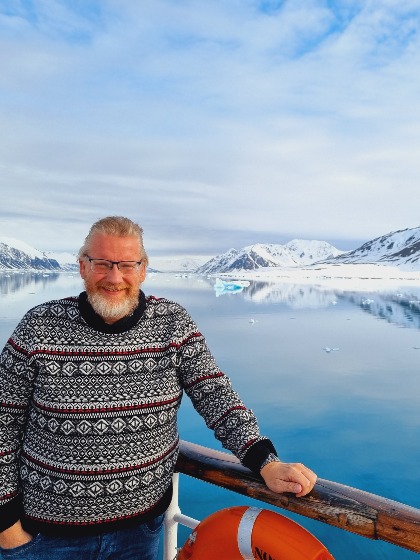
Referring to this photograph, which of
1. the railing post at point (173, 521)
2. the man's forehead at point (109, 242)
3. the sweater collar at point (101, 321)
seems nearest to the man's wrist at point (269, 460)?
the railing post at point (173, 521)

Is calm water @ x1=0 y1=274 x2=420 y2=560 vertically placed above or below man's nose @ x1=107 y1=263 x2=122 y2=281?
below

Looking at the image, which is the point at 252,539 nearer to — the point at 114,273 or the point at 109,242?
the point at 114,273

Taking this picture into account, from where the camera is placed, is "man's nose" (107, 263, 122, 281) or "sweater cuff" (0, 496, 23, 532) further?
"man's nose" (107, 263, 122, 281)

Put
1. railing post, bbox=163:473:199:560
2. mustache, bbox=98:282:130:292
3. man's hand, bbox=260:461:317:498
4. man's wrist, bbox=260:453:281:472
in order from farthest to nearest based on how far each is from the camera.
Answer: railing post, bbox=163:473:199:560 < mustache, bbox=98:282:130:292 < man's wrist, bbox=260:453:281:472 < man's hand, bbox=260:461:317:498

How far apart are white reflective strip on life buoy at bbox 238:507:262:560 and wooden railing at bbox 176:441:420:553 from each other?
0.18 meters

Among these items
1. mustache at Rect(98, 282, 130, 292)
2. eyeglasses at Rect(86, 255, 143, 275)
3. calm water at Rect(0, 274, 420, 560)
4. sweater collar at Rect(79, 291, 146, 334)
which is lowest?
calm water at Rect(0, 274, 420, 560)

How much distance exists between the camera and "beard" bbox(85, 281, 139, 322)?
170 cm

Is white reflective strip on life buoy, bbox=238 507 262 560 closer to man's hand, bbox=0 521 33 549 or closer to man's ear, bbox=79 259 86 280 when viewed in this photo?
man's hand, bbox=0 521 33 549

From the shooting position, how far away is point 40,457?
164 cm

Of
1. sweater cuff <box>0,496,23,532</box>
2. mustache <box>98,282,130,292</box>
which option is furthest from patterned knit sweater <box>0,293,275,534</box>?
mustache <box>98,282,130,292</box>

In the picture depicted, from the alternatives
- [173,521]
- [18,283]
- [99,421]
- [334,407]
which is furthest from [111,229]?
[18,283]

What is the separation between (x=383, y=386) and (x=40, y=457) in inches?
457

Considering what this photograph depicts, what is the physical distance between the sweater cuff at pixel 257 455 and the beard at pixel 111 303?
2.20ft

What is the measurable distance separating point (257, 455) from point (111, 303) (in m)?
0.76
